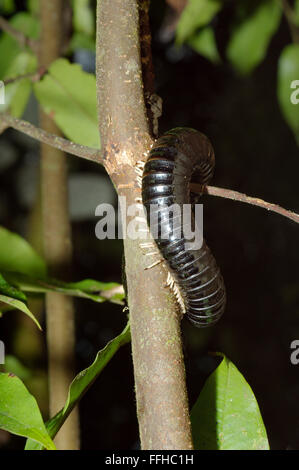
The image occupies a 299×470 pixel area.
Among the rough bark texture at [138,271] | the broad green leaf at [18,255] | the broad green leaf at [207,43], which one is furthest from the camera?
the broad green leaf at [207,43]

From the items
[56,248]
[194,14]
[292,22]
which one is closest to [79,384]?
[56,248]

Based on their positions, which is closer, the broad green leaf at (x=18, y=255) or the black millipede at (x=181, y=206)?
the black millipede at (x=181, y=206)

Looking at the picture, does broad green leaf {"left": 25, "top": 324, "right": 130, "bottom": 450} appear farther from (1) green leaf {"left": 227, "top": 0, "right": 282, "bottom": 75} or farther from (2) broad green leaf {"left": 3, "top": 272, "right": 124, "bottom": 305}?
(1) green leaf {"left": 227, "top": 0, "right": 282, "bottom": 75}

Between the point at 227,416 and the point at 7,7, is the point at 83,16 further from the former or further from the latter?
the point at 227,416

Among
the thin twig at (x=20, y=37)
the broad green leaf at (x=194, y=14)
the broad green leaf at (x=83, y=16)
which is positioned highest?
the broad green leaf at (x=83, y=16)

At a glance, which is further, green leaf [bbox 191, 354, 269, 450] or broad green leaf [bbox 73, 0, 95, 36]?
broad green leaf [bbox 73, 0, 95, 36]

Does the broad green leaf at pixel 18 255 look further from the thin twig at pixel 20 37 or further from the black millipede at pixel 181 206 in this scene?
the thin twig at pixel 20 37

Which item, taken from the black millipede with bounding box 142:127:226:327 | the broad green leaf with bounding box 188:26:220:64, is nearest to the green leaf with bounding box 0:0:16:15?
the broad green leaf with bounding box 188:26:220:64

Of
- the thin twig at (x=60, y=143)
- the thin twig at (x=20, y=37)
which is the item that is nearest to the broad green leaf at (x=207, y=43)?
the thin twig at (x=20, y=37)
